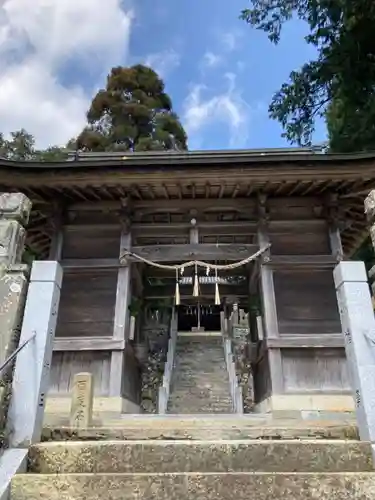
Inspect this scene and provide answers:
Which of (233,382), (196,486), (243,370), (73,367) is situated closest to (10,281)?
(196,486)

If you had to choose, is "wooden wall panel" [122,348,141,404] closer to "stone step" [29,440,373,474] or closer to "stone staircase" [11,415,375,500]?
"stone staircase" [11,415,375,500]

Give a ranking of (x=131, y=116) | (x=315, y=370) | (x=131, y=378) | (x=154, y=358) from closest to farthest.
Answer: (x=315, y=370) → (x=131, y=378) → (x=154, y=358) → (x=131, y=116)

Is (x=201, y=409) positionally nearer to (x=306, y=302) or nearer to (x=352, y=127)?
(x=306, y=302)

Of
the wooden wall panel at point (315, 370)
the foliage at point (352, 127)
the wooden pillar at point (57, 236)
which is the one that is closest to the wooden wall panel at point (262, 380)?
the wooden wall panel at point (315, 370)

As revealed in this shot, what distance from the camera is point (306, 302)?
27.2 ft

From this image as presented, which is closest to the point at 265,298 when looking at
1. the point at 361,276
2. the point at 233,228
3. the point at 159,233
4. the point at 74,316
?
the point at 233,228

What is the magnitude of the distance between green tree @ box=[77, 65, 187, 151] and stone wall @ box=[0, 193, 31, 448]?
20075 mm

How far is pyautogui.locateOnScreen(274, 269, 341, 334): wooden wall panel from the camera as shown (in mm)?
8086

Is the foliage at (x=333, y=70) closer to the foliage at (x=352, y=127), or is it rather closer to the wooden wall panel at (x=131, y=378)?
the foliage at (x=352, y=127)

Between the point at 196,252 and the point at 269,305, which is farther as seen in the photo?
the point at 196,252

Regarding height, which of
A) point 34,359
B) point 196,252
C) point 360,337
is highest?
point 196,252

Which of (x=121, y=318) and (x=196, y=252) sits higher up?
(x=196, y=252)

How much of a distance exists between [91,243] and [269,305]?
3.87 m

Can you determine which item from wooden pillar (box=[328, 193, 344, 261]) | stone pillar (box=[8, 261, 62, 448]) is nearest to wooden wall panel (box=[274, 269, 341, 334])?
wooden pillar (box=[328, 193, 344, 261])
